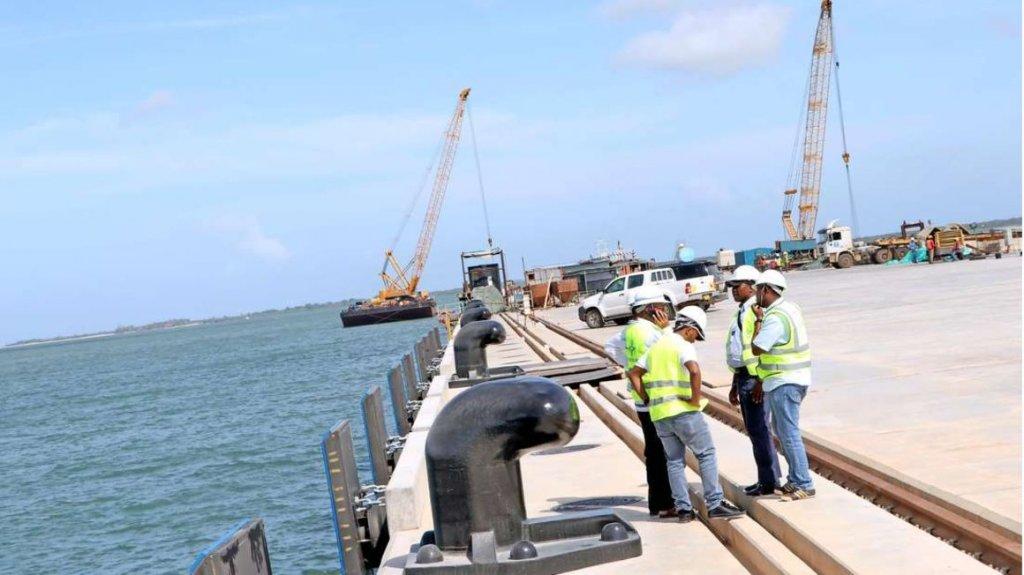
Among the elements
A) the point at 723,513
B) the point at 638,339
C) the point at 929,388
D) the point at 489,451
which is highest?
the point at 638,339

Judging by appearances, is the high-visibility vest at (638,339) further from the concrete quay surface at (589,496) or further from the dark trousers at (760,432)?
the concrete quay surface at (589,496)

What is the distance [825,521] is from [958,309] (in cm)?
1828

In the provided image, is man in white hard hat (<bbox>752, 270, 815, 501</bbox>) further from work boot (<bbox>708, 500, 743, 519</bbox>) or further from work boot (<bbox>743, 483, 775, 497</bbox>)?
work boot (<bbox>708, 500, 743, 519</bbox>)

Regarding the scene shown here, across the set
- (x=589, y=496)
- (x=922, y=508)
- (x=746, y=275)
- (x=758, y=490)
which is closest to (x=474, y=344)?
(x=589, y=496)

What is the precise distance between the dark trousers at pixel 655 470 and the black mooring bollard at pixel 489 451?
133 cm

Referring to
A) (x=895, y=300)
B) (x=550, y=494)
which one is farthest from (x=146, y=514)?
(x=895, y=300)

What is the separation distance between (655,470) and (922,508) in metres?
1.81


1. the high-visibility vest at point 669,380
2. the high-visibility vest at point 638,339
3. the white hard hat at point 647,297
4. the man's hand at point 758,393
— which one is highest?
the white hard hat at point 647,297

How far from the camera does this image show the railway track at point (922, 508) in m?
6.50

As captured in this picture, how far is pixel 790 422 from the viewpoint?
779cm

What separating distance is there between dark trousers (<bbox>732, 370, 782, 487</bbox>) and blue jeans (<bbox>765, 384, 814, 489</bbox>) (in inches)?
4.3

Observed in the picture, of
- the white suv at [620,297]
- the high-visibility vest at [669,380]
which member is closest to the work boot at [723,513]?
the high-visibility vest at [669,380]

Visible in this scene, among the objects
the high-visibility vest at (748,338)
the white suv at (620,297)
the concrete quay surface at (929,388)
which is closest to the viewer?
the high-visibility vest at (748,338)

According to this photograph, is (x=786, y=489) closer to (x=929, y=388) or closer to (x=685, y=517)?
(x=685, y=517)
